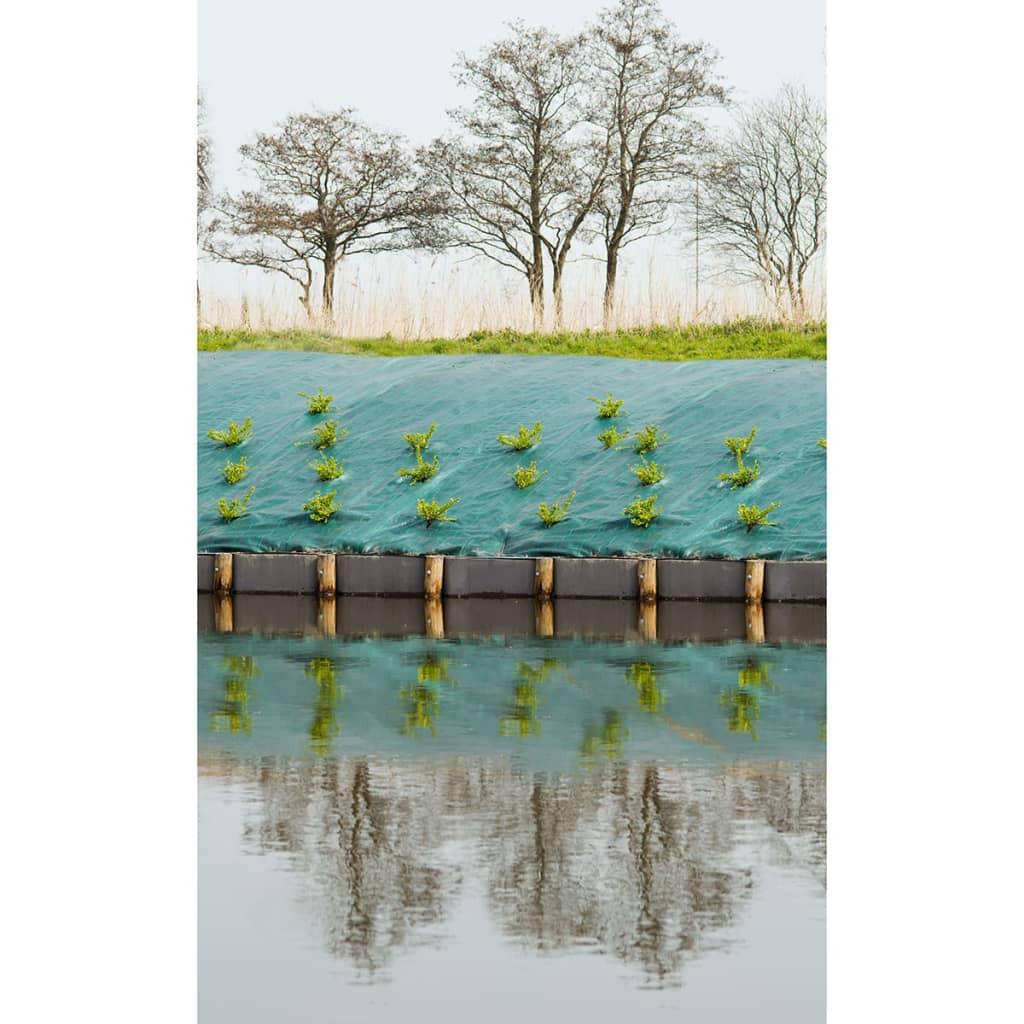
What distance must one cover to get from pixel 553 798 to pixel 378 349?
38.0 ft

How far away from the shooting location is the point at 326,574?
1050 centimetres

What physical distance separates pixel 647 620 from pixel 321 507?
3.14 meters

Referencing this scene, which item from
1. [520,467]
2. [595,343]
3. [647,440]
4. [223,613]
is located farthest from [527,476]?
[595,343]

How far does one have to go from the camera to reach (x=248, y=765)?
17.5 ft

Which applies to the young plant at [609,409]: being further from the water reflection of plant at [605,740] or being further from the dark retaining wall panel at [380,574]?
the water reflection of plant at [605,740]

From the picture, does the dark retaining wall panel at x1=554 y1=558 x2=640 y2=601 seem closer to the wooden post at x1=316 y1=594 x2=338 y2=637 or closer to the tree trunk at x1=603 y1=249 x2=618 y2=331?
the wooden post at x1=316 y1=594 x2=338 y2=637

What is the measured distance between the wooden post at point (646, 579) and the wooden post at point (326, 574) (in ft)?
6.80

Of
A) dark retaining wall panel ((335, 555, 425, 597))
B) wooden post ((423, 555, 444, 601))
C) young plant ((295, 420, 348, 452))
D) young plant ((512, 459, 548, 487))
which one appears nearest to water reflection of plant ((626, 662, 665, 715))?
wooden post ((423, 555, 444, 601))

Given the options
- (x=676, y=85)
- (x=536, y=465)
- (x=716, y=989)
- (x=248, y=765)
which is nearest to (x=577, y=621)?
(x=536, y=465)

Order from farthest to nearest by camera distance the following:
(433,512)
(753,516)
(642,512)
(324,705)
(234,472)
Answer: (234,472), (433,512), (642,512), (753,516), (324,705)

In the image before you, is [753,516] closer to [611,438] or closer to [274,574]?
[611,438]

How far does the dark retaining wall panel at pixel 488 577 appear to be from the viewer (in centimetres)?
1037

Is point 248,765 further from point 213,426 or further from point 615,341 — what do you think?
point 615,341

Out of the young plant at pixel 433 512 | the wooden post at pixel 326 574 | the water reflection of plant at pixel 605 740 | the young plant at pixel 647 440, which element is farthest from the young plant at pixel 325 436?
the water reflection of plant at pixel 605 740
